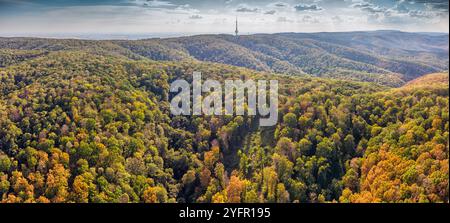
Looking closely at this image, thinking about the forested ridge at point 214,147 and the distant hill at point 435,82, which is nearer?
the forested ridge at point 214,147

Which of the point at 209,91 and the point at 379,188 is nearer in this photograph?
the point at 379,188

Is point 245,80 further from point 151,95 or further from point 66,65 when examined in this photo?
point 66,65

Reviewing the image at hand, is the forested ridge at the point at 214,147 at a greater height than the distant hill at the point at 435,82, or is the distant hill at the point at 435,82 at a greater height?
the distant hill at the point at 435,82

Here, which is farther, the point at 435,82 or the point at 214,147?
the point at 435,82

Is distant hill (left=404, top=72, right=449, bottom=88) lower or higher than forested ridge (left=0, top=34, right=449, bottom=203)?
higher

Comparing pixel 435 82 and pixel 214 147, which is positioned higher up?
pixel 435 82

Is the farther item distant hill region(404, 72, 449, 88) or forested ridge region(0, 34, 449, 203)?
distant hill region(404, 72, 449, 88)

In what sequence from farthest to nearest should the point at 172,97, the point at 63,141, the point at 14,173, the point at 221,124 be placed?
the point at 172,97 → the point at 221,124 → the point at 63,141 → the point at 14,173

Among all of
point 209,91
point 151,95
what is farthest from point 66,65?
point 209,91
